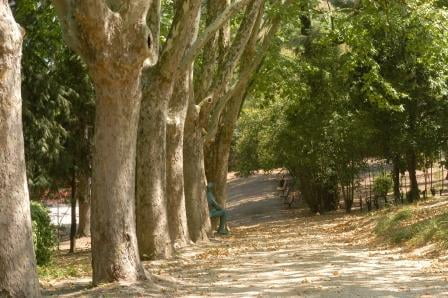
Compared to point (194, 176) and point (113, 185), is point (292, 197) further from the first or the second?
point (113, 185)

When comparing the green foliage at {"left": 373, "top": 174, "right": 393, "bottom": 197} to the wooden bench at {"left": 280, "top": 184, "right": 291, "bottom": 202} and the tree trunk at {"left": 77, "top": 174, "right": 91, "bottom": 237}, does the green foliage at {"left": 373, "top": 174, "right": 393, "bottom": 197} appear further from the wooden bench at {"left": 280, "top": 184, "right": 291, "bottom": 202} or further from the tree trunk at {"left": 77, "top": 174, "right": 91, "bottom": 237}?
the tree trunk at {"left": 77, "top": 174, "right": 91, "bottom": 237}

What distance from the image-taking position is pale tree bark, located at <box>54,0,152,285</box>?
9.42 meters

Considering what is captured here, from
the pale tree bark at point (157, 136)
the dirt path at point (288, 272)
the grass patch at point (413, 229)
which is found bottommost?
the dirt path at point (288, 272)

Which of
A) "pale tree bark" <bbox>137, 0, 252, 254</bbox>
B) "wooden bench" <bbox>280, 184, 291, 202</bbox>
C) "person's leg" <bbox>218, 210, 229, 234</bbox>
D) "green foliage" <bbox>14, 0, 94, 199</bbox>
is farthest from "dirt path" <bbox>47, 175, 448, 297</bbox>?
"wooden bench" <bbox>280, 184, 291, 202</bbox>

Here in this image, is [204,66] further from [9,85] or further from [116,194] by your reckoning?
[9,85]

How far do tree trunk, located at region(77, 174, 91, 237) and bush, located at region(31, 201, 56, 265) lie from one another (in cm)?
977

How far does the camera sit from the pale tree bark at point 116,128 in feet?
30.9

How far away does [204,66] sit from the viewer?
19203mm

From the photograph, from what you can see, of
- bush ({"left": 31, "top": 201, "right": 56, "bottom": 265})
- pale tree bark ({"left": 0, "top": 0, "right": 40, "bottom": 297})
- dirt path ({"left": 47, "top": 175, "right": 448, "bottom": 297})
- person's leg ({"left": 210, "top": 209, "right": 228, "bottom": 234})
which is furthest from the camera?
person's leg ({"left": 210, "top": 209, "right": 228, "bottom": 234})

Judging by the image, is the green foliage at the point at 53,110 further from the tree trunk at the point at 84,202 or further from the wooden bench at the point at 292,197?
the wooden bench at the point at 292,197

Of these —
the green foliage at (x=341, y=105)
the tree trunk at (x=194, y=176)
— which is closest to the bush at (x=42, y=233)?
the tree trunk at (x=194, y=176)

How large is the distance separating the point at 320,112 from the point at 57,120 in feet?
37.1

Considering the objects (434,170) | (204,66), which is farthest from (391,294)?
(434,170)

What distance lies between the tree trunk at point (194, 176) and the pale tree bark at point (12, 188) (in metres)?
10.9
